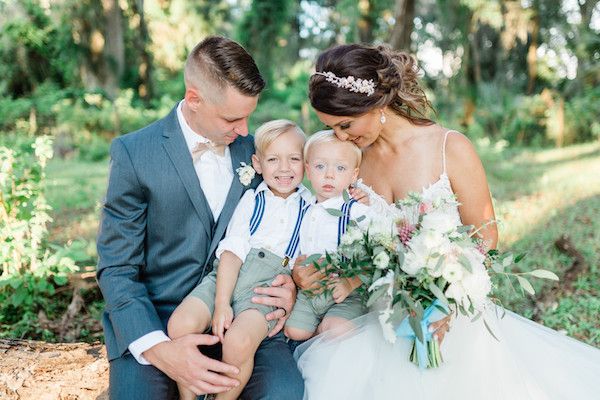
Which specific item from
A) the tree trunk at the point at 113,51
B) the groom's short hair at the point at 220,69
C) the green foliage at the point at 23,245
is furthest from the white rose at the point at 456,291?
the tree trunk at the point at 113,51

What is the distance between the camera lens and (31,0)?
20.0 meters

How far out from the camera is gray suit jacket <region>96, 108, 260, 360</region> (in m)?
2.77

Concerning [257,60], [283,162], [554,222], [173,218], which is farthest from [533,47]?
[173,218]

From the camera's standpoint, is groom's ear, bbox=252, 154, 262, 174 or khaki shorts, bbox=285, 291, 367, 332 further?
groom's ear, bbox=252, 154, 262, 174

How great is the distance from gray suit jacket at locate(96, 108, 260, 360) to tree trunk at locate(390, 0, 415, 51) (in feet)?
22.4

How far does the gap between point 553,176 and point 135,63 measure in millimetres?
17226

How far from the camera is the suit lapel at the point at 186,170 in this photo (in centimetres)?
283

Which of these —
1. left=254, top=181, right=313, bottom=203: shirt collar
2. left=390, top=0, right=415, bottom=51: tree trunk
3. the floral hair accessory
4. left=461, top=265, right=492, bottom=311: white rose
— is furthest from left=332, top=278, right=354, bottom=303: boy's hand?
left=390, top=0, right=415, bottom=51: tree trunk

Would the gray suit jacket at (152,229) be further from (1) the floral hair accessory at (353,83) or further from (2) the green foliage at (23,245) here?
(2) the green foliage at (23,245)

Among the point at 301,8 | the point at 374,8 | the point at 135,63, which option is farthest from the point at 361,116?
the point at 301,8

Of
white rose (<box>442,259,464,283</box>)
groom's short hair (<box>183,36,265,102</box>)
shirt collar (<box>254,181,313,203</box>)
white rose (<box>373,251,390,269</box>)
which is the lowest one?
white rose (<box>442,259,464,283</box>)

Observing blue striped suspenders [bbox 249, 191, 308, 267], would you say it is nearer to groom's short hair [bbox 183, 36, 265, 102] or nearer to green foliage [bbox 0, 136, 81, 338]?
groom's short hair [bbox 183, 36, 265, 102]

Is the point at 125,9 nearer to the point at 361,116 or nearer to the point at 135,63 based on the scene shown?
the point at 135,63

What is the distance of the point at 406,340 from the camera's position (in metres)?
2.60
